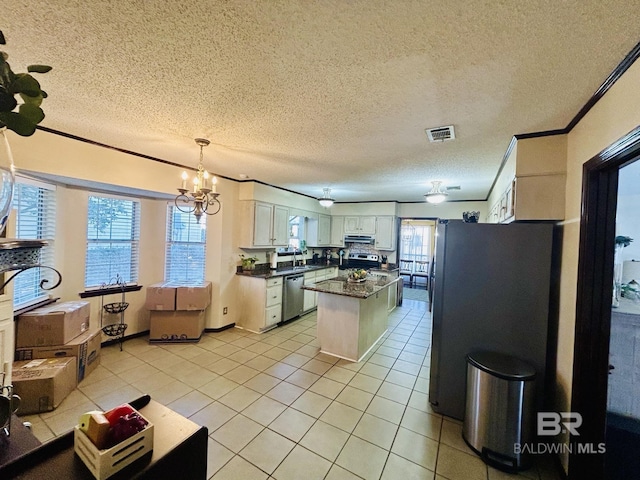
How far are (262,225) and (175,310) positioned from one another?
190 centimetres

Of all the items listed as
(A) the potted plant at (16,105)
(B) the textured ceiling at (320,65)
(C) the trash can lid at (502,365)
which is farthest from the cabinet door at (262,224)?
(A) the potted plant at (16,105)

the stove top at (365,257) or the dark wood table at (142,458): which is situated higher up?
the stove top at (365,257)

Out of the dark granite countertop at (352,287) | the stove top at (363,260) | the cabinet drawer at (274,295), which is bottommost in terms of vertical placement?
the cabinet drawer at (274,295)

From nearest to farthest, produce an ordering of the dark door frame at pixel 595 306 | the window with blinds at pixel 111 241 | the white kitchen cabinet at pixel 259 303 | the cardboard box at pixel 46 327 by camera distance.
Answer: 1. the dark door frame at pixel 595 306
2. the cardboard box at pixel 46 327
3. the window with blinds at pixel 111 241
4. the white kitchen cabinet at pixel 259 303

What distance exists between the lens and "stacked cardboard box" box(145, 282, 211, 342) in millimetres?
3746

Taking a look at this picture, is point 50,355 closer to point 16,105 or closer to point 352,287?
point 16,105

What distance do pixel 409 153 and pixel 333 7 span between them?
1985mm

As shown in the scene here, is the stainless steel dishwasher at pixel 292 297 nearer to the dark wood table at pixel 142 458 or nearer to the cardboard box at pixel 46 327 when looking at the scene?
the cardboard box at pixel 46 327

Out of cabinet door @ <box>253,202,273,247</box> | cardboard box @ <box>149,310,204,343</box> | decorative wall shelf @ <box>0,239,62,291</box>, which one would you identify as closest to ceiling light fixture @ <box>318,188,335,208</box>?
cabinet door @ <box>253,202,273,247</box>

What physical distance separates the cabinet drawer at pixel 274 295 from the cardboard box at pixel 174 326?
3.65 feet

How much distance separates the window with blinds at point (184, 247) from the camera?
4.27 metres

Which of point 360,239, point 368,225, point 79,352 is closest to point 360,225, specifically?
point 368,225

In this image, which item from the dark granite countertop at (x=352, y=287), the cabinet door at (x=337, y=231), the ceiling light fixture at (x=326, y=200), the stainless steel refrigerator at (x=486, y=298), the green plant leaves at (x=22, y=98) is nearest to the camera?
the green plant leaves at (x=22, y=98)

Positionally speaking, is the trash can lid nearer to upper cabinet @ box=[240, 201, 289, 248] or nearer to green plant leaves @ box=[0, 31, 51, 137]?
green plant leaves @ box=[0, 31, 51, 137]
